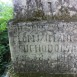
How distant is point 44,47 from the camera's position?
3695mm

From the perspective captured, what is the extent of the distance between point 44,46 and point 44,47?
2cm

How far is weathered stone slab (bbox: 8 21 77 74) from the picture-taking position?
360 cm

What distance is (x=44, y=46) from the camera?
12.1ft

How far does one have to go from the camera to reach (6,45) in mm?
6590

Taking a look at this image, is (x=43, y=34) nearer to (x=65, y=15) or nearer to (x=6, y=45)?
(x=65, y=15)

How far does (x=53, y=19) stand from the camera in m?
3.66

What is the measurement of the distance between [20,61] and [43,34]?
66 cm

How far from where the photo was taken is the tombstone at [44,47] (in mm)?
3596

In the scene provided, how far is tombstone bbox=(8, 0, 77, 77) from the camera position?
360 centimetres

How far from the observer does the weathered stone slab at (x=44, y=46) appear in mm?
3598

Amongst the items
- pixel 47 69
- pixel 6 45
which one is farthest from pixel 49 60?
pixel 6 45

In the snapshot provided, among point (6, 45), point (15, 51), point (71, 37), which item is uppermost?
point (71, 37)

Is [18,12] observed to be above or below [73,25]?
above

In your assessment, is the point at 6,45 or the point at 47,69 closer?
the point at 47,69
